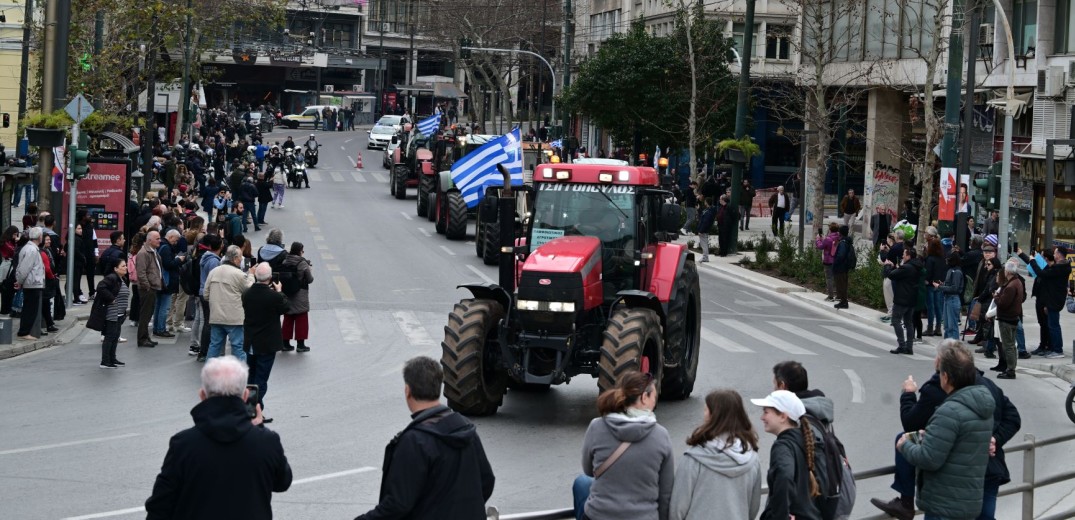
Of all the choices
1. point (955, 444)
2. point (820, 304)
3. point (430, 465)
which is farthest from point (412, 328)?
point (430, 465)

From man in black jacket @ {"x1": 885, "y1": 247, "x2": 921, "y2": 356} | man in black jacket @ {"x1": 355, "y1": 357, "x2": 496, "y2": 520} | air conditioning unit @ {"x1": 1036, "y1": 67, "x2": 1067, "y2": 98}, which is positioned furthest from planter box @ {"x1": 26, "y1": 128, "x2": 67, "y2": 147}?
air conditioning unit @ {"x1": 1036, "y1": 67, "x2": 1067, "y2": 98}

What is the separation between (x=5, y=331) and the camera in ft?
65.8

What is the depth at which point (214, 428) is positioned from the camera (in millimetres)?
6297

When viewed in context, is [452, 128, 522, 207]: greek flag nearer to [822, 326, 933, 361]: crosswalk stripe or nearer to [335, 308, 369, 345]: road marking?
[335, 308, 369, 345]: road marking

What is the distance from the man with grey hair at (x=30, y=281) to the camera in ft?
66.2

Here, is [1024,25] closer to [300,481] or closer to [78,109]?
[78,109]

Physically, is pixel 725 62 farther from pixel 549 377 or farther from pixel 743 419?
pixel 743 419

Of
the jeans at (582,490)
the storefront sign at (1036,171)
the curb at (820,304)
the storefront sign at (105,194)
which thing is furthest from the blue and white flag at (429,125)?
the jeans at (582,490)

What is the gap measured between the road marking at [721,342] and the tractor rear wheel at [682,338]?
3935 mm

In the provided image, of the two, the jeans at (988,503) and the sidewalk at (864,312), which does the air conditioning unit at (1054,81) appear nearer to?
the sidewalk at (864,312)

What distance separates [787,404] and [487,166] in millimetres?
26636

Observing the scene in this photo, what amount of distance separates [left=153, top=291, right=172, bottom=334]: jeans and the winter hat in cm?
1549

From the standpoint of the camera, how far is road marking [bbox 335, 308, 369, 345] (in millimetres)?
21875

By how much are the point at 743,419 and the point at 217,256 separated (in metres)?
14.6
